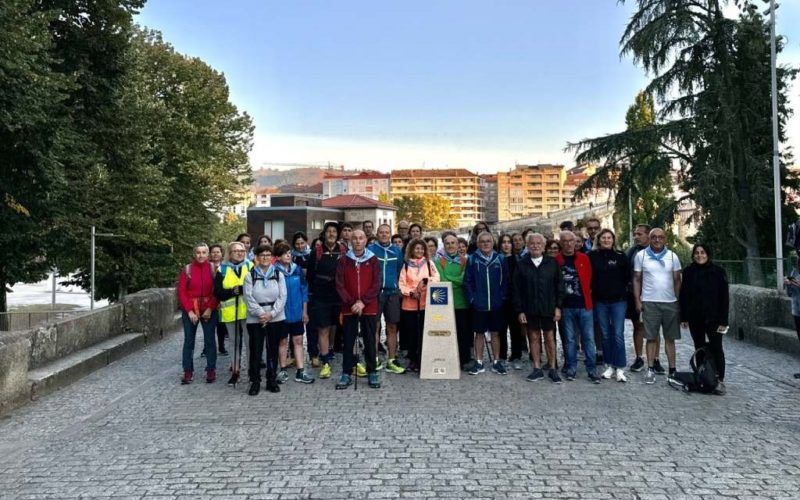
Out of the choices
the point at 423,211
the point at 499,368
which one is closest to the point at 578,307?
the point at 499,368

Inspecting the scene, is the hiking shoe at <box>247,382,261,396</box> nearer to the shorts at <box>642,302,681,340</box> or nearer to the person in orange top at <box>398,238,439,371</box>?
the person in orange top at <box>398,238,439,371</box>

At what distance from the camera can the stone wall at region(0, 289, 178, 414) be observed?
6.84 m

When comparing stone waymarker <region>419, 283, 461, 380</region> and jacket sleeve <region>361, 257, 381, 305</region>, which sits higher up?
jacket sleeve <region>361, 257, 381, 305</region>

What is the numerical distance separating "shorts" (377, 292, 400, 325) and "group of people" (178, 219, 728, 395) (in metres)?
0.01

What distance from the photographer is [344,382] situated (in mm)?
7680

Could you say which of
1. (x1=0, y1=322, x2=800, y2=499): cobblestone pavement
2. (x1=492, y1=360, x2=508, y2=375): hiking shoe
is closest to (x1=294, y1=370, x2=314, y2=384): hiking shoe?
(x1=0, y1=322, x2=800, y2=499): cobblestone pavement

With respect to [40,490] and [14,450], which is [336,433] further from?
[14,450]

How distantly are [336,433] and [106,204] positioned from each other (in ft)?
52.8

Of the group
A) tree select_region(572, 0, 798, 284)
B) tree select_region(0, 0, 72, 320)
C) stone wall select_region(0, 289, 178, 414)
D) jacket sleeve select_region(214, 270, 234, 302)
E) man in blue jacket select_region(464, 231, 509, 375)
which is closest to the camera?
stone wall select_region(0, 289, 178, 414)

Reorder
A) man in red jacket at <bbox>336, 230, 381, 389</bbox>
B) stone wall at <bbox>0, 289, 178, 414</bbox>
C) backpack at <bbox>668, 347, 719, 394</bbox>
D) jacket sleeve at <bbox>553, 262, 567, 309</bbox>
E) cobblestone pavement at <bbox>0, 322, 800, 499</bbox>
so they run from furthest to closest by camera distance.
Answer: jacket sleeve at <bbox>553, 262, 567, 309</bbox>
man in red jacket at <bbox>336, 230, 381, 389</bbox>
backpack at <bbox>668, 347, 719, 394</bbox>
stone wall at <bbox>0, 289, 178, 414</bbox>
cobblestone pavement at <bbox>0, 322, 800, 499</bbox>

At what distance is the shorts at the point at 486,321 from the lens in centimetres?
841

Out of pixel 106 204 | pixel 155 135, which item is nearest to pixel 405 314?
pixel 106 204

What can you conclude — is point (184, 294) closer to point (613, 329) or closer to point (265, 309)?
point (265, 309)

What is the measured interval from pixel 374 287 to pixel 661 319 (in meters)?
3.61
